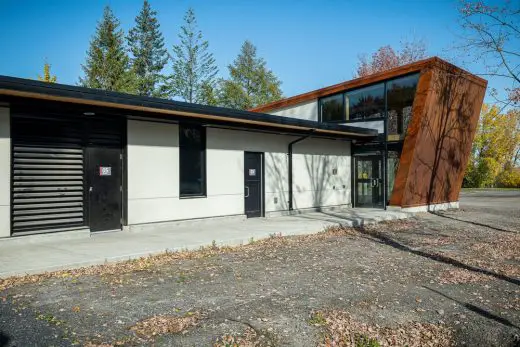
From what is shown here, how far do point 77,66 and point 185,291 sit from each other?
36.9 metres

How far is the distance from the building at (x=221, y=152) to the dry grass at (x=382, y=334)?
6661mm

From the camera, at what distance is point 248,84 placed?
47.7 m

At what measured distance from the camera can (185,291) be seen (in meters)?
5.45

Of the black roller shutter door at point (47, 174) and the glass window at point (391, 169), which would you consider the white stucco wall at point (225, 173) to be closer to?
the black roller shutter door at point (47, 174)

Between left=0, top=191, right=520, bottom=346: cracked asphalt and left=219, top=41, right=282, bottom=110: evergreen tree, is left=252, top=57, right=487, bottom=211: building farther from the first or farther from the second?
left=219, top=41, right=282, bottom=110: evergreen tree

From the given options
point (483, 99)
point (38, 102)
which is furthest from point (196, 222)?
point (483, 99)

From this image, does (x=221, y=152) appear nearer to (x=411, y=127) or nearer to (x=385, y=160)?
(x=385, y=160)

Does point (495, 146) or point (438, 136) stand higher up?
point (495, 146)

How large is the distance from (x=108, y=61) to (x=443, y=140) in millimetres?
29278

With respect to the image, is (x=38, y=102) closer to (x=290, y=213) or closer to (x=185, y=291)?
(x=185, y=291)

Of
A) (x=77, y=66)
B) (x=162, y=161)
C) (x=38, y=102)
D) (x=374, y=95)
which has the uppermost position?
(x=77, y=66)

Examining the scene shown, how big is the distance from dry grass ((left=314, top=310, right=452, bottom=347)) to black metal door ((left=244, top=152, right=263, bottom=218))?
8742 millimetres

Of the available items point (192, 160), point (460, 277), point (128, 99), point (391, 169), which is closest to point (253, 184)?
point (192, 160)

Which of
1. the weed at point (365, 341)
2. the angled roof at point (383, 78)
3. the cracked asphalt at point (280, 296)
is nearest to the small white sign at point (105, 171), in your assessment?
the cracked asphalt at point (280, 296)
